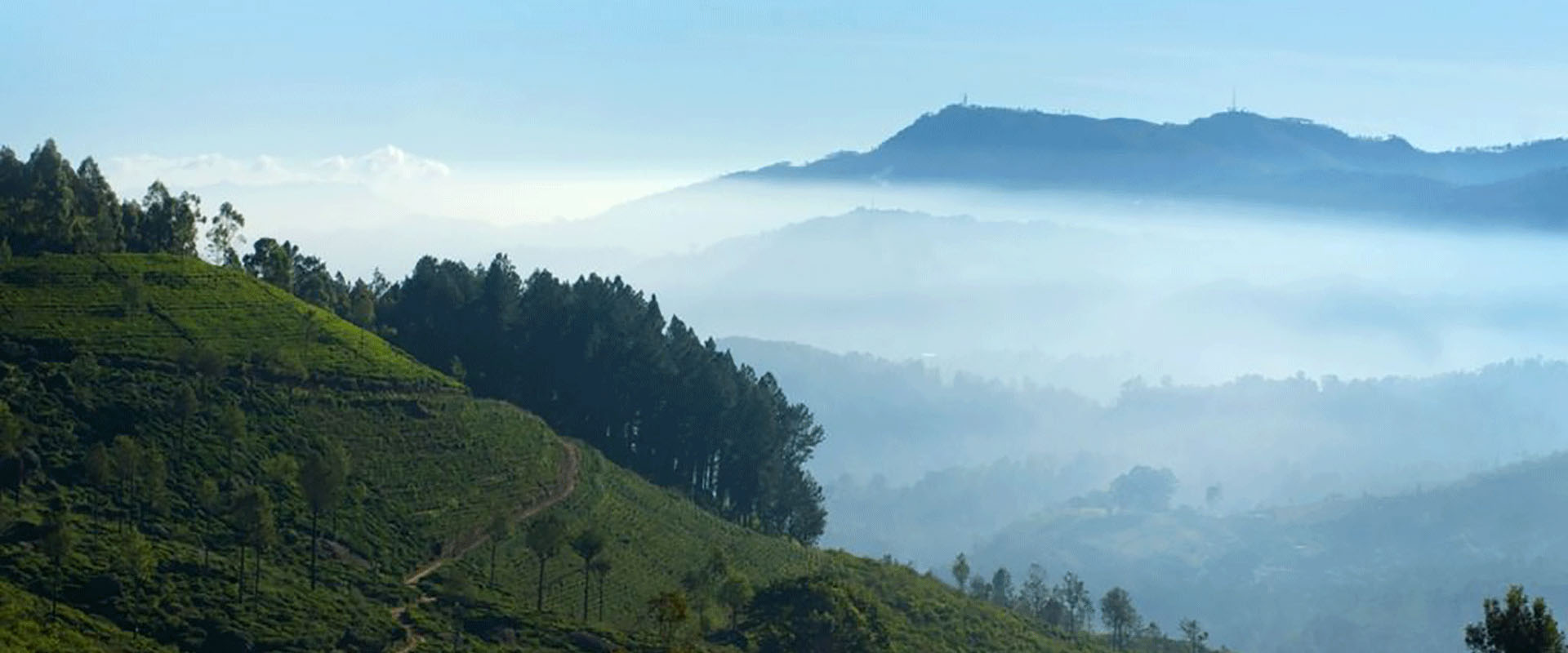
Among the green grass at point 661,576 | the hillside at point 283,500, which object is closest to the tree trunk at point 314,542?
the hillside at point 283,500

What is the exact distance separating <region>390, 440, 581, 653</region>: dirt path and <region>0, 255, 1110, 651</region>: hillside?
0.21 metres

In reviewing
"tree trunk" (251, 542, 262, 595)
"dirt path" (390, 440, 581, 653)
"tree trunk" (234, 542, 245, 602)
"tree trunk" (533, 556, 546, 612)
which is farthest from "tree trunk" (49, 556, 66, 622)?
"tree trunk" (533, 556, 546, 612)

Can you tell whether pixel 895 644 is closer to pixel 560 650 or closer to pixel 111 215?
pixel 560 650

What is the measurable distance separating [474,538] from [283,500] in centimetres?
950

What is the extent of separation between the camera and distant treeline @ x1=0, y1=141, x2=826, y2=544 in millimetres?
104625

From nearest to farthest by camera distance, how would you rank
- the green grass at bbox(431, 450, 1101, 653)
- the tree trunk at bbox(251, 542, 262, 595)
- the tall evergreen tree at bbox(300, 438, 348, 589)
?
the tree trunk at bbox(251, 542, 262, 595), the tall evergreen tree at bbox(300, 438, 348, 589), the green grass at bbox(431, 450, 1101, 653)

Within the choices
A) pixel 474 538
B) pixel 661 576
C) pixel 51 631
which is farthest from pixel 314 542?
pixel 661 576

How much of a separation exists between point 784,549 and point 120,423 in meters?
38.9

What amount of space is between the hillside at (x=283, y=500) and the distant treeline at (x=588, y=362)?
36.3ft

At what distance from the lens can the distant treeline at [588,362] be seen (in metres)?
105

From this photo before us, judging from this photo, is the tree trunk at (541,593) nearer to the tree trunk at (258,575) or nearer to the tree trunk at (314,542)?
the tree trunk at (314,542)

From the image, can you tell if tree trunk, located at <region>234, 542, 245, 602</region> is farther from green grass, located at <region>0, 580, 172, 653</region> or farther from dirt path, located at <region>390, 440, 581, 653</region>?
dirt path, located at <region>390, 440, 581, 653</region>

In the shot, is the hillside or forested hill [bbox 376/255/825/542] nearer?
the hillside

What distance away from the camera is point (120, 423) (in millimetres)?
70375
